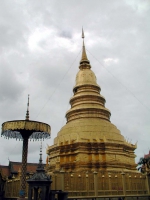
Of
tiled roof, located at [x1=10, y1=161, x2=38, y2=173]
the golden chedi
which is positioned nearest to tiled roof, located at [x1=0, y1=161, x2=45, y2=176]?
tiled roof, located at [x1=10, y1=161, x2=38, y2=173]

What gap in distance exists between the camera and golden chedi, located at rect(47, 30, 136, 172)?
24244mm

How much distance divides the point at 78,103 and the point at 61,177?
1392cm

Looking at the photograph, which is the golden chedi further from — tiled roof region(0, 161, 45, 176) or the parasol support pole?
tiled roof region(0, 161, 45, 176)

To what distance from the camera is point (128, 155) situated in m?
26.7

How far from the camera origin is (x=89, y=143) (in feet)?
81.6

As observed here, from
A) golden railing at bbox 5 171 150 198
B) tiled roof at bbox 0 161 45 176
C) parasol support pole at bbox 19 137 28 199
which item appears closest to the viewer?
parasol support pole at bbox 19 137 28 199

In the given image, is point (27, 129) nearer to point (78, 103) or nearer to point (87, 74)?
point (78, 103)

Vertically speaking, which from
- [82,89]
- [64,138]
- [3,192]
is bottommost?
[3,192]

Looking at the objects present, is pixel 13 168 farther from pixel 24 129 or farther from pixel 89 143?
pixel 24 129

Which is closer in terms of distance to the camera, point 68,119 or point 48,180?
point 48,180

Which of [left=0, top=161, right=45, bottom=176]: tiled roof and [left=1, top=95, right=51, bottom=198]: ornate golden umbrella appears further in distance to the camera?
[left=0, top=161, right=45, bottom=176]: tiled roof

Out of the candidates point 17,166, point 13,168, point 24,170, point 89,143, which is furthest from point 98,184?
point 17,166

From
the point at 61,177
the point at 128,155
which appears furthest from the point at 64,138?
the point at 61,177

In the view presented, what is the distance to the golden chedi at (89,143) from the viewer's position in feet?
79.5
